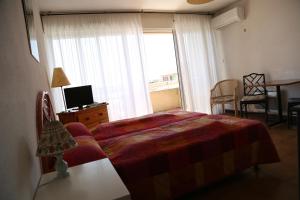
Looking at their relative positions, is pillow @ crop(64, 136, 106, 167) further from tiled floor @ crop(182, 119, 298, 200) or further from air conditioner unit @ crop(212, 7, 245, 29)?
air conditioner unit @ crop(212, 7, 245, 29)

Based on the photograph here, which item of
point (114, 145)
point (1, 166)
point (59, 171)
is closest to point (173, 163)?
point (114, 145)

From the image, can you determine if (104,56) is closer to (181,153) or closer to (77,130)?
(77,130)

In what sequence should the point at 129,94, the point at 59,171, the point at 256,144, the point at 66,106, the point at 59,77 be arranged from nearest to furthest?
the point at 59,171 < the point at 256,144 < the point at 59,77 < the point at 66,106 < the point at 129,94

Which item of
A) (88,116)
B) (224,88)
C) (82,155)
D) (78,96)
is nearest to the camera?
(82,155)

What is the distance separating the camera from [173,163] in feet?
5.82

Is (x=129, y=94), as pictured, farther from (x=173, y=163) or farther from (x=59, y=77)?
(x=173, y=163)

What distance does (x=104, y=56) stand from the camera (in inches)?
165

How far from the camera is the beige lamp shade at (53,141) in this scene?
43.3 inches

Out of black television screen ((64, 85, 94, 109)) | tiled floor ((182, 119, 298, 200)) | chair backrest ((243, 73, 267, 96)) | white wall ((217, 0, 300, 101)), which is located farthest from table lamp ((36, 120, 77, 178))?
white wall ((217, 0, 300, 101))

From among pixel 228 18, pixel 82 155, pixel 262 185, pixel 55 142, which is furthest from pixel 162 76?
pixel 55 142

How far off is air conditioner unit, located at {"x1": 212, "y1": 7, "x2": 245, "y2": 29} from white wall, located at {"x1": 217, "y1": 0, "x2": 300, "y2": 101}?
0.14 meters

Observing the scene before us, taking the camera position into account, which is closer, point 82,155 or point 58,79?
point 82,155

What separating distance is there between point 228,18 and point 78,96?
11.1 feet

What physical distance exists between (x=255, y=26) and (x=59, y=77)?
12.2 ft
